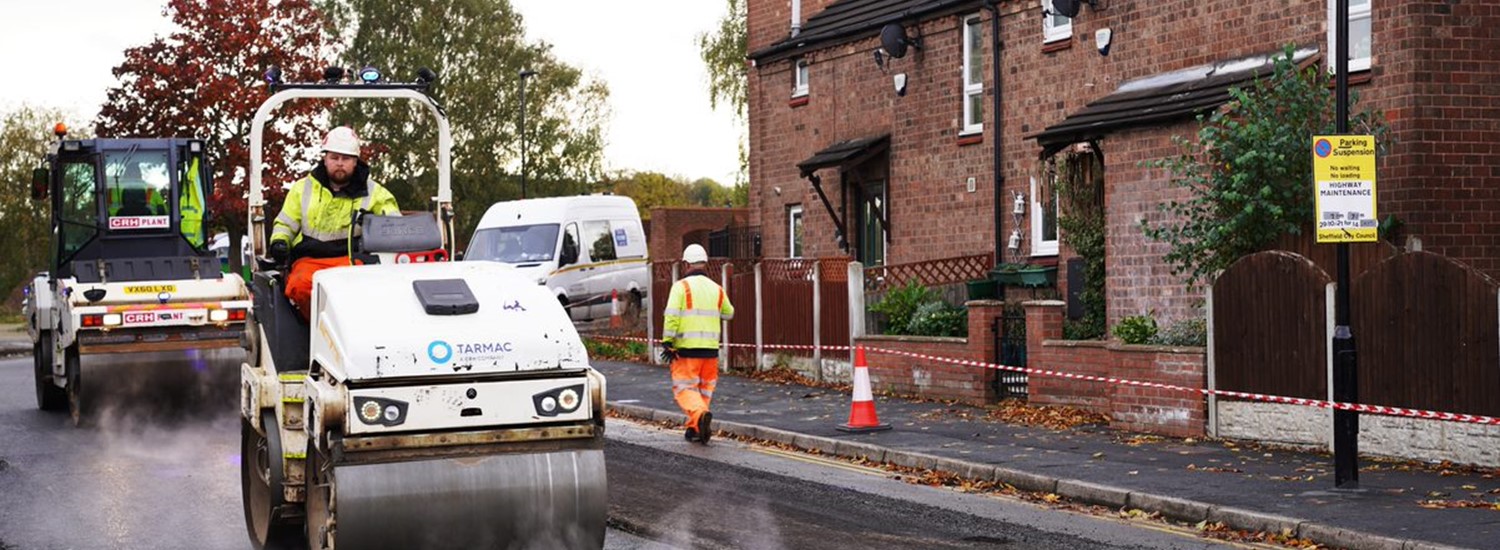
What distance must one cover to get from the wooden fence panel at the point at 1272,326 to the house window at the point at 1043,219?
8436mm

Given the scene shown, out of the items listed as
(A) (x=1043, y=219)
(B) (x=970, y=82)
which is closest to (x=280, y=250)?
(A) (x=1043, y=219)

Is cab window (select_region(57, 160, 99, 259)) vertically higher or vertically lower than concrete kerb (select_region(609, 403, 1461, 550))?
higher

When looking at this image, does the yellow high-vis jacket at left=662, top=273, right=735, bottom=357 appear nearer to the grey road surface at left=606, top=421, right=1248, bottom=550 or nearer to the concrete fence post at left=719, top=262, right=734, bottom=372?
the grey road surface at left=606, top=421, right=1248, bottom=550

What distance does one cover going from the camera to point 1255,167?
16203 mm

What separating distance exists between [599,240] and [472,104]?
29.7 metres

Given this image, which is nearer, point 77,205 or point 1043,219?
point 77,205

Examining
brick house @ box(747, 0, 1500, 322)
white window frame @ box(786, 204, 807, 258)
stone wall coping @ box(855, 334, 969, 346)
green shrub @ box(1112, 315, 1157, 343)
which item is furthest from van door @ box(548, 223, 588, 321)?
green shrub @ box(1112, 315, 1157, 343)

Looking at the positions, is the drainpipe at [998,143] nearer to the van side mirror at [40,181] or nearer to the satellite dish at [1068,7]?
the satellite dish at [1068,7]

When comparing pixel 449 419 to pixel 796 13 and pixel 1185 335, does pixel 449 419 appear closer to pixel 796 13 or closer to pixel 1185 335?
pixel 1185 335

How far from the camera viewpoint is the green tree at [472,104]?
195ft

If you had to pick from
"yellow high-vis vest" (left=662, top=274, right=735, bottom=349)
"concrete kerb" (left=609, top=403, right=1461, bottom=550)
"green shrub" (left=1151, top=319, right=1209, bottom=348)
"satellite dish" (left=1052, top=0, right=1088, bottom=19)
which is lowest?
"concrete kerb" (left=609, top=403, right=1461, bottom=550)

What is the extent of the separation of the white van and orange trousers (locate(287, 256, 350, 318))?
2055 cm

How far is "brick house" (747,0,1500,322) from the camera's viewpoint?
1675 cm

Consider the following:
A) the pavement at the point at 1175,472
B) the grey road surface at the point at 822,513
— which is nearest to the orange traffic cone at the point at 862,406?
the pavement at the point at 1175,472
